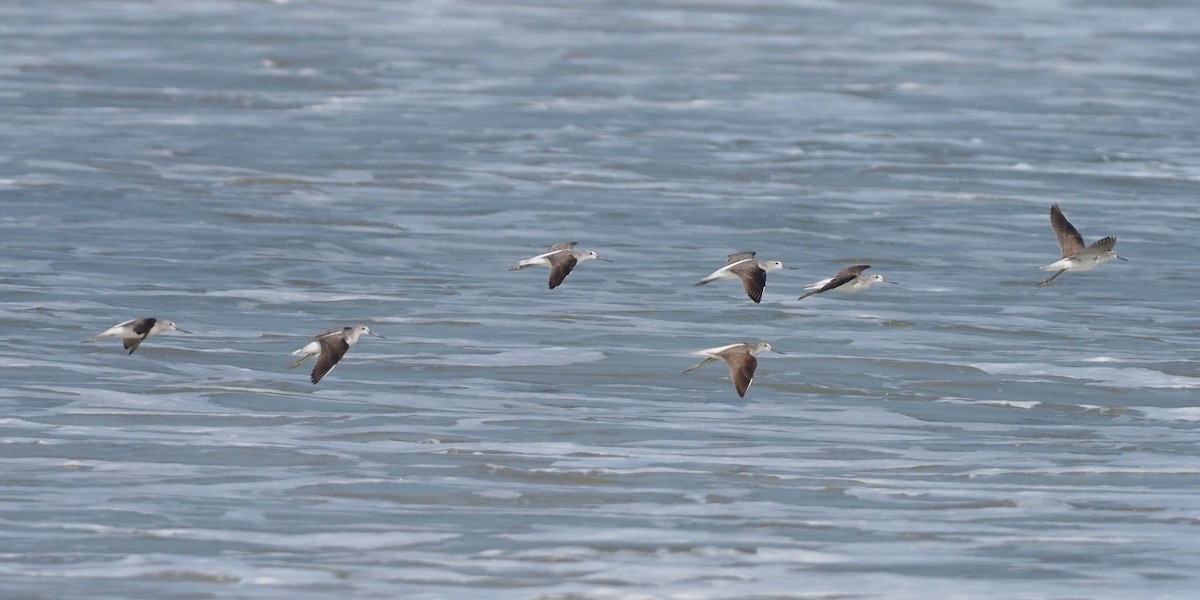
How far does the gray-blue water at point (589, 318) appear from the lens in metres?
8.77

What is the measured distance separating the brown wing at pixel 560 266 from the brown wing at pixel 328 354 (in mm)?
1401

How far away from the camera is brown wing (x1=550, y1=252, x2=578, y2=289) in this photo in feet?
39.8

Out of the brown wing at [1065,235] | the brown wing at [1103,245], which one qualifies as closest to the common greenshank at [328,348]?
the brown wing at [1103,245]

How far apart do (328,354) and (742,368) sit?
2365mm

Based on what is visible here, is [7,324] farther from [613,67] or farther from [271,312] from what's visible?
[613,67]

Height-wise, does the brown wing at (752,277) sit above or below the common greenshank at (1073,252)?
above

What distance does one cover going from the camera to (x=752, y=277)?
1235cm

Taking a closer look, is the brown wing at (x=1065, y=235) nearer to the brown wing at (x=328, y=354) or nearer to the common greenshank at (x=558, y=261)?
the common greenshank at (x=558, y=261)

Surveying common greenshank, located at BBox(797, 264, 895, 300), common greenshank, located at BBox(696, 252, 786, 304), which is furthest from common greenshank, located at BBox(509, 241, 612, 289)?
common greenshank, located at BBox(797, 264, 895, 300)

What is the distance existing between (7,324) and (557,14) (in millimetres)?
19120

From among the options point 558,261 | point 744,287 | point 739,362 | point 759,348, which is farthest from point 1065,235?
point 558,261

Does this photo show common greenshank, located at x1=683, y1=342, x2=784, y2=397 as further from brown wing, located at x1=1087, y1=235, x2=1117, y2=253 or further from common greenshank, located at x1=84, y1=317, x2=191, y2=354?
common greenshank, located at x1=84, y1=317, x2=191, y2=354

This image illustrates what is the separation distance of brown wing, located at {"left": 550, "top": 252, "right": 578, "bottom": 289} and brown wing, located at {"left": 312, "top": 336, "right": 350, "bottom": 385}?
140 cm

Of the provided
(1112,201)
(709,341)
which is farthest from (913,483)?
(1112,201)
